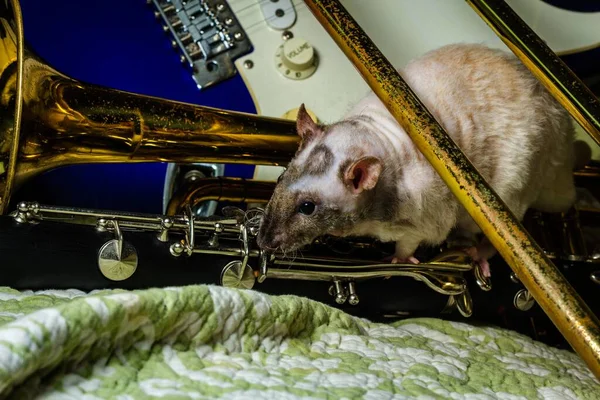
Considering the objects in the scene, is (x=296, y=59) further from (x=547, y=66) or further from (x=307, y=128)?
(x=547, y=66)

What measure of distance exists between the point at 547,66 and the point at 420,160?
7.2 inches

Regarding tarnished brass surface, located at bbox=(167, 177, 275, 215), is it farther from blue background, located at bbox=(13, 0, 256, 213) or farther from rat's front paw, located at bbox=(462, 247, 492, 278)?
rat's front paw, located at bbox=(462, 247, 492, 278)

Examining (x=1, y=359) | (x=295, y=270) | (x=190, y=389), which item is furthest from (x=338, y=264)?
(x=1, y=359)

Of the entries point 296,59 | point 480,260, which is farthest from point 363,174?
point 296,59

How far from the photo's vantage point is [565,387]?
2.42 ft

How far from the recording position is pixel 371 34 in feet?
4.12

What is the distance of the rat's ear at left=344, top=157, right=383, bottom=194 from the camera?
792 mm

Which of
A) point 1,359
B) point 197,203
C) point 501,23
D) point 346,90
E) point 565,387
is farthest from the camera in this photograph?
point 346,90

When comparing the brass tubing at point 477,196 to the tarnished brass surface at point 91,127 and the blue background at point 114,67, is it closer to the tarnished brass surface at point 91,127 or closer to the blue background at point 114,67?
the tarnished brass surface at point 91,127

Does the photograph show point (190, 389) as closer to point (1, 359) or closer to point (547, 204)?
point (1, 359)

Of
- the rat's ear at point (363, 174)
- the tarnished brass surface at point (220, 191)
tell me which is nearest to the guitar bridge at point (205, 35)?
the tarnished brass surface at point (220, 191)

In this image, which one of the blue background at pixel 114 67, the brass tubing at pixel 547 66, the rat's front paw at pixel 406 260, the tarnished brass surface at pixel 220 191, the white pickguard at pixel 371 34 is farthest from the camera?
the white pickguard at pixel 371 34

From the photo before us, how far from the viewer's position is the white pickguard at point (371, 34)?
1.22 metres

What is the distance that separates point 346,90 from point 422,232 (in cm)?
43
